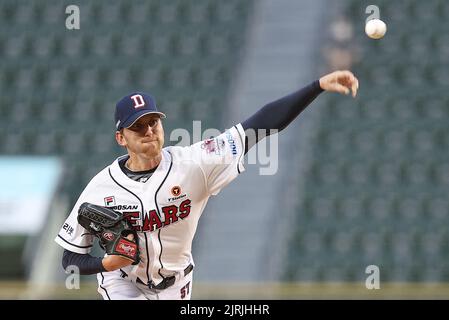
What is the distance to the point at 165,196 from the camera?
203 inches

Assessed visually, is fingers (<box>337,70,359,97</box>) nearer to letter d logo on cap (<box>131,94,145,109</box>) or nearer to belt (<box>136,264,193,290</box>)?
letter d logo on cap (<box>131,94,145,109</box>)

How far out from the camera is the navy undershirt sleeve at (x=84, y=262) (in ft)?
16.4

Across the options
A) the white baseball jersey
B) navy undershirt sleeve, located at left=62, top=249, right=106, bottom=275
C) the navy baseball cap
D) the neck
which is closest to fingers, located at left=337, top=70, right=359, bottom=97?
the white baseball jersey

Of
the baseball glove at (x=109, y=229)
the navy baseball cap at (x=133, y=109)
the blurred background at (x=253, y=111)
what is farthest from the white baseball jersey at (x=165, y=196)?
the blurred background at (x=253, y=111)

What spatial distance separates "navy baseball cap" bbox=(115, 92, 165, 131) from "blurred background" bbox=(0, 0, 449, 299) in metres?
4.11

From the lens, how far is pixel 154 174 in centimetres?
520

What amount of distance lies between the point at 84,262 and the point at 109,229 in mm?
243

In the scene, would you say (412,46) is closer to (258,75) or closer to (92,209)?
(258,75)

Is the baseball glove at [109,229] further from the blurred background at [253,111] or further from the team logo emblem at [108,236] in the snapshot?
the blurred background at [253,111]

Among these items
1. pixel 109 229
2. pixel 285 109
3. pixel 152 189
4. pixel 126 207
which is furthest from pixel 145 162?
pixel 285 109

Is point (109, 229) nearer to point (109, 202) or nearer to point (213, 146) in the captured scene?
point (109, 202)

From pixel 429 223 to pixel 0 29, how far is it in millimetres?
7121

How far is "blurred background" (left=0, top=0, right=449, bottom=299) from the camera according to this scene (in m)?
11.3

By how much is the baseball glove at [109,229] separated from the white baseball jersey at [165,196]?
0.13 m
